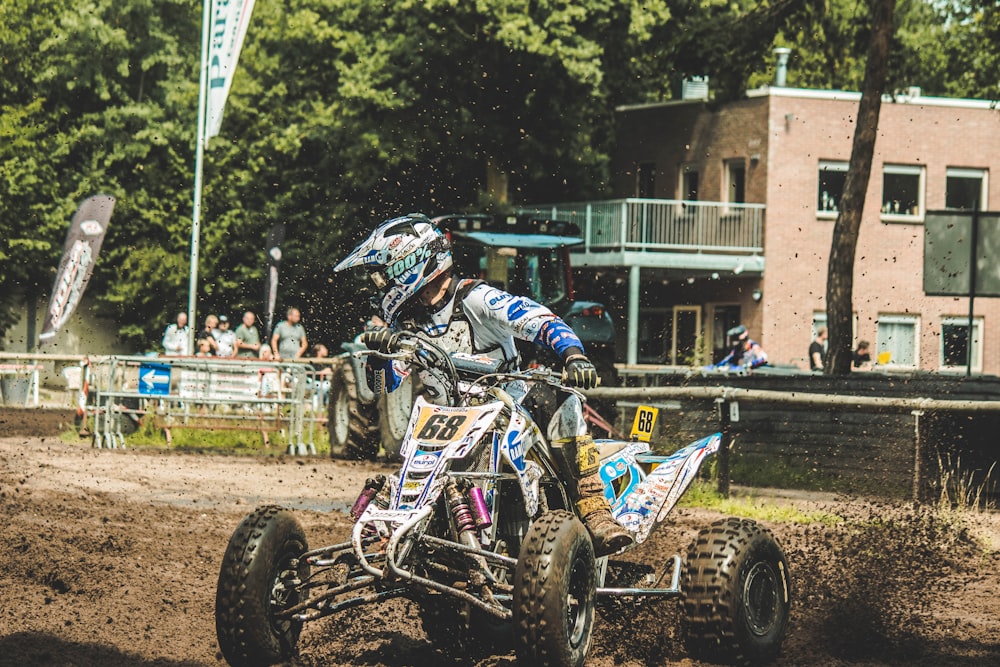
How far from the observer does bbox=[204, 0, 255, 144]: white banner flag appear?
22.3 metres

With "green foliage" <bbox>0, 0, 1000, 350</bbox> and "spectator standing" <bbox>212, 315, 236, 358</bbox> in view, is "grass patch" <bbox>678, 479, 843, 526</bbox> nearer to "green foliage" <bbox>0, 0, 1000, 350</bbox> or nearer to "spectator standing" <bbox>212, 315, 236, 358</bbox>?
"spectator standing" <bbox>212, 315, 236, 358</bbox>

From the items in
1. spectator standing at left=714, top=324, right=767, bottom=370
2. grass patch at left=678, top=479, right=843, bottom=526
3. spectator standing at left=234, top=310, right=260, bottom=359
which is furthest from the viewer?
spectator standing at left=234, top=310, right=260, bottom=359

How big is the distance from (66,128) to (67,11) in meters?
2.95

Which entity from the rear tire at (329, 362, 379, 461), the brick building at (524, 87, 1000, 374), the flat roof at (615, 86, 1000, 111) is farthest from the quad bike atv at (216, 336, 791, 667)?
the flat roof at (615, 86, 1000, 111)

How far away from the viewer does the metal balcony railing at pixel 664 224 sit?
32.5 metres

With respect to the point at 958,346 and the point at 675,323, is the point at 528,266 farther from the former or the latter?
the point at 958,346

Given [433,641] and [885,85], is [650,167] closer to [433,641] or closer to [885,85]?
[885,85]

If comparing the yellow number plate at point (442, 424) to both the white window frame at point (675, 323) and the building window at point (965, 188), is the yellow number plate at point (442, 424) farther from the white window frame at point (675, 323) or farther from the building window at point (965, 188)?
the building window at point (965, 188)

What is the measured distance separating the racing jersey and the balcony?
2526cm

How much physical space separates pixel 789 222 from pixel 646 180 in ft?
15.0

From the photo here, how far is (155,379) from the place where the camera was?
17812 millimetres

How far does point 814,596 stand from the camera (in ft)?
26.6

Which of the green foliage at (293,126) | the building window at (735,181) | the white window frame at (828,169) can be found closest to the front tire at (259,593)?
the green foliage at (293,126)

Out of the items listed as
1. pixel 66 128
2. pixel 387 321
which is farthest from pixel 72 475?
pixel 66 128
